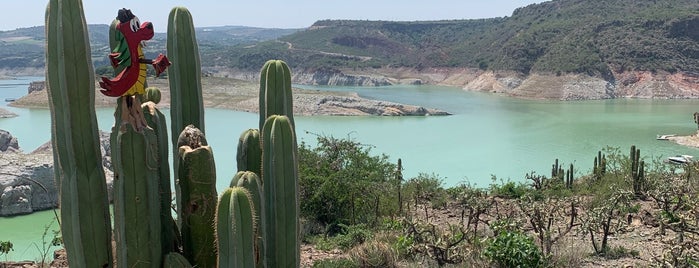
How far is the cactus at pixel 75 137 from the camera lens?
3.71 meters

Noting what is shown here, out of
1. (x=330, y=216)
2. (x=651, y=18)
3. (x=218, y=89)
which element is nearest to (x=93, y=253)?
(x=330, y=216)

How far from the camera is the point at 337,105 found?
1809 inches

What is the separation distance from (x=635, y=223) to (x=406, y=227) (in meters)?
4.60

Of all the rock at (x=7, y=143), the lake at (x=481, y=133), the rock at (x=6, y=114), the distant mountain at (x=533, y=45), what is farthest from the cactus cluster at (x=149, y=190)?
the distant mountain at (x=533, y=45)

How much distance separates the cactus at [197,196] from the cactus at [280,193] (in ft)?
1.33

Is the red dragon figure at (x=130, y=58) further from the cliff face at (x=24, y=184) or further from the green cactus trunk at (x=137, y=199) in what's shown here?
the cliff face at (x=24, y=184)

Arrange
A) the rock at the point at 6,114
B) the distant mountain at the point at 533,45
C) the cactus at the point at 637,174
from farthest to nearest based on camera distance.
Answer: the distant mountain at the point at 533,45, the rock at the point at 6,114, the cactus at the point at 637,174

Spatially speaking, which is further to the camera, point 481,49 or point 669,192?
point 481,49

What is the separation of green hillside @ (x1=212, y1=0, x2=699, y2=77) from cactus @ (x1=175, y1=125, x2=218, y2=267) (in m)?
62.7

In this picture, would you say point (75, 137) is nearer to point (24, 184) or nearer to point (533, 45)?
point (24, 184)

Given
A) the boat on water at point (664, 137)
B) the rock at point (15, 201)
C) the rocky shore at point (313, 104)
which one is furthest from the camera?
the rocky shore at point (313, 104)

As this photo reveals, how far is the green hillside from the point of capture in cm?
6266

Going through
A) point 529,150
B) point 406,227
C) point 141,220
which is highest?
point 141,220

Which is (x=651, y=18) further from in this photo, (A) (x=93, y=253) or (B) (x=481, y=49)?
(A) (x=93, y=253)
